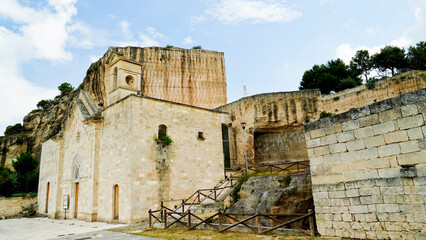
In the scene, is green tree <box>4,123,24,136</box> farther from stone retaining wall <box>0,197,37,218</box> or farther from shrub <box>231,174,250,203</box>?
shrub <box>231,174,250,203</box>

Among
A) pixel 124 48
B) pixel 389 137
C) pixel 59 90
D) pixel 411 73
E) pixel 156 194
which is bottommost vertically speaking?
pixel 156 194

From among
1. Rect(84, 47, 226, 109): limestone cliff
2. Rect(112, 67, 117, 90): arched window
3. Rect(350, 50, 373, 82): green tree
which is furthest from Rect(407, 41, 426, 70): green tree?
Rect(112, 67, 117, 90): arched window

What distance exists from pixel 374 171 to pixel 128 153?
1131cm

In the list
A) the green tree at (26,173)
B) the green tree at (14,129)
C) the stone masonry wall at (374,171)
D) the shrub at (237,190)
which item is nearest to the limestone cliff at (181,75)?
the green tree at (26,173)

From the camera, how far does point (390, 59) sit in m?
32.2

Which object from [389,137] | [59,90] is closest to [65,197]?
[389,137]

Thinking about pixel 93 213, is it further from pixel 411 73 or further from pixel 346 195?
pixel 411 73

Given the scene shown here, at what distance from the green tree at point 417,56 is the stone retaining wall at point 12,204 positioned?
44.3 meters

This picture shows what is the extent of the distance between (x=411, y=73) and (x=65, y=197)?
2710 cm

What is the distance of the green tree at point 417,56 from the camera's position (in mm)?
30516

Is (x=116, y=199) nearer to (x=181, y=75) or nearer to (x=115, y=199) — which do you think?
(x=115, y=199)

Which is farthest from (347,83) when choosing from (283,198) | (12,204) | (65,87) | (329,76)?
(65,87)

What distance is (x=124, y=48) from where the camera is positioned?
27.3m

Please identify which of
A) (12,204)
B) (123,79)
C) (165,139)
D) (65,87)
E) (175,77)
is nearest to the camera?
(165,139)
